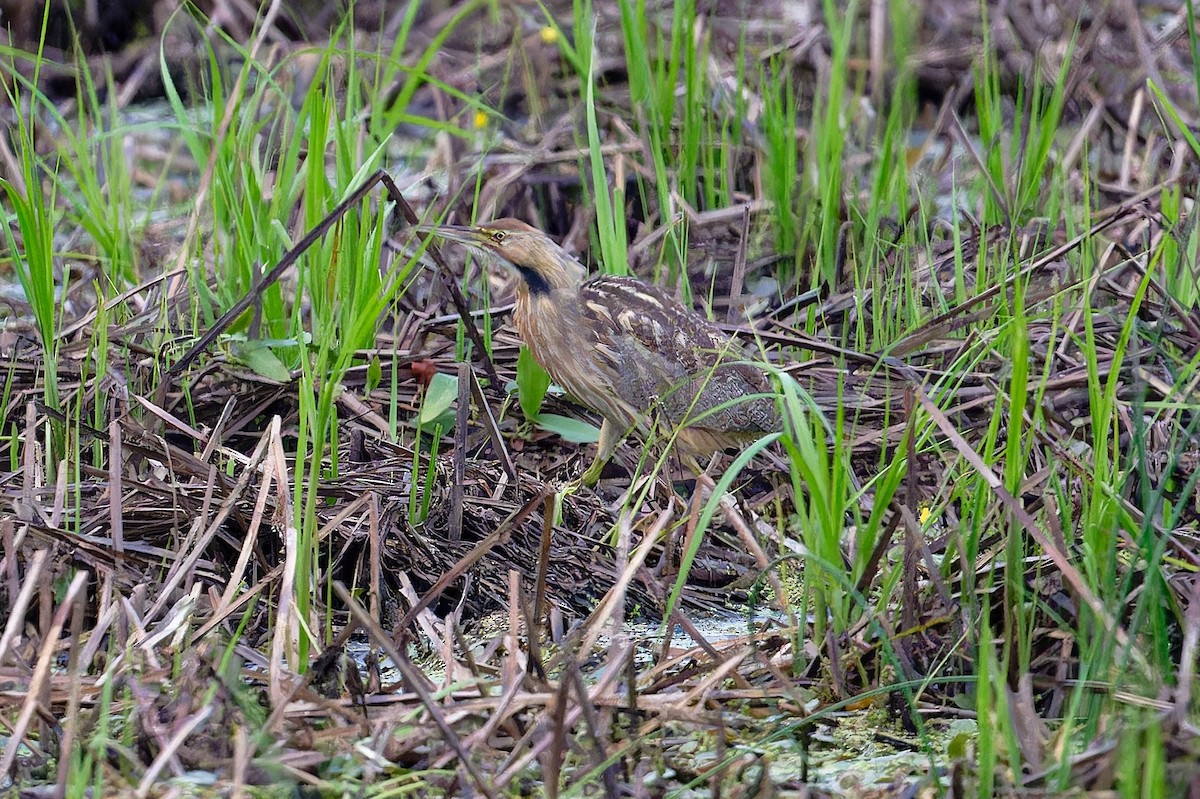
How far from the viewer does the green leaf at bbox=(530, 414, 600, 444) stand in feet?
12.4

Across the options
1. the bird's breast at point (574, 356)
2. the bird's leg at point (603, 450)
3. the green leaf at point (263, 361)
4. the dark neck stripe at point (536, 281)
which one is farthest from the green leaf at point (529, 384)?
the green leaf at point (263, 361)

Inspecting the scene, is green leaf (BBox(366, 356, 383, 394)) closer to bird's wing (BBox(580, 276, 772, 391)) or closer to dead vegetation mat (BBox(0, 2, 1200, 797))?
dead vegetation mat (BBox(0, 2, 1200, 797))

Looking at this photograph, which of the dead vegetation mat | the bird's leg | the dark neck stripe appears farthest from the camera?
the dark neck stripe

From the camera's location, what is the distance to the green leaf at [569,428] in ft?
12.4

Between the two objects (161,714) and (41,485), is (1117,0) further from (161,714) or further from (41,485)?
(161,714)

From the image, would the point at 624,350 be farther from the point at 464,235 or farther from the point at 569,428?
the point at 464,235

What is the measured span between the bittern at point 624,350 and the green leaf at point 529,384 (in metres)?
0.03

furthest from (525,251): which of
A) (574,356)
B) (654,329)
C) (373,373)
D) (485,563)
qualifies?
(485,563)

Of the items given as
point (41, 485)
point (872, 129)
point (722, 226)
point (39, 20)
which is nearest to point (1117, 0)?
point (872, 129)

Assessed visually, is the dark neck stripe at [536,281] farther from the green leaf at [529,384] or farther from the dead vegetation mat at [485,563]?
the green leaf at [529,384]

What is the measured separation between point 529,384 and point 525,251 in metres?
0.42

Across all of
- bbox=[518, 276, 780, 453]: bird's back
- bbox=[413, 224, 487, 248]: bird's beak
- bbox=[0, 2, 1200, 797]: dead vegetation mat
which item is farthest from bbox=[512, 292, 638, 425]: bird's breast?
bbox=[413, 224, 487, 248]: bird's beak

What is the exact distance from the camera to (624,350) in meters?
3.84

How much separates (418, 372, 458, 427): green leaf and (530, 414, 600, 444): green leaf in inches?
12.4
